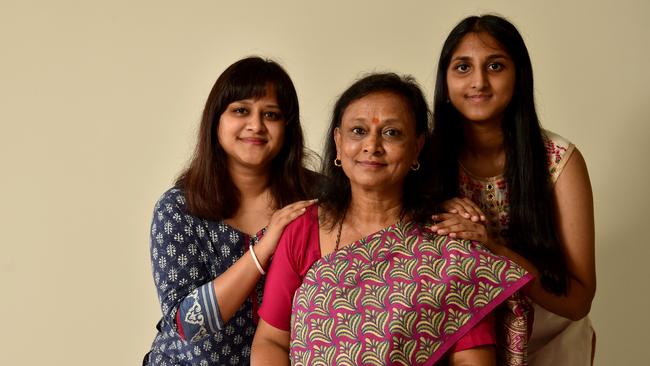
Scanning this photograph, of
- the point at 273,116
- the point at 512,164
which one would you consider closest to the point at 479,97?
the point at 512,164

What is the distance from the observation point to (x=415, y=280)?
2.04m

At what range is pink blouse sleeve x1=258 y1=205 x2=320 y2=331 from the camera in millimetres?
2186

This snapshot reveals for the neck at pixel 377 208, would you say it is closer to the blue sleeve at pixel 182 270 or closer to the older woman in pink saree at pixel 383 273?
the older woman in pink saree at pixel 383 273

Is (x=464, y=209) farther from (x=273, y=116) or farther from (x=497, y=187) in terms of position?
(x=273, y=116)

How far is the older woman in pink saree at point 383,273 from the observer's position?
2025 millimetres

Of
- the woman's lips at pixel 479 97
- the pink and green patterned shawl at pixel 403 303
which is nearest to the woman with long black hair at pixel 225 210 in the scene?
the pink and green patterned shawl at pixel 403 303

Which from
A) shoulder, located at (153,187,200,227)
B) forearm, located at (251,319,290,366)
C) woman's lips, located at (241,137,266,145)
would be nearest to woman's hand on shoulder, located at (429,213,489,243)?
forearm, located at (251,319,290,366)

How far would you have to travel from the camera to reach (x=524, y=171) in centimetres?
240

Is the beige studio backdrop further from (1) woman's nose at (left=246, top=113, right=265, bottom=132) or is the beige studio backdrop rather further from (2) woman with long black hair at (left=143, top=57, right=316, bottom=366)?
(1) woman's nose at (left=246, top=113, right=265, bottom=132)

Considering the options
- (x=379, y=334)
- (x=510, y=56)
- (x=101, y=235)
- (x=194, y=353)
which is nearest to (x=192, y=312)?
(x=194, y=353)

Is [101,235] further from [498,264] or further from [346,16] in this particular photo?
[498,264]

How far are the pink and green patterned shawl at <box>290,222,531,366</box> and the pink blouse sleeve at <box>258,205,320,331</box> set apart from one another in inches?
3.1

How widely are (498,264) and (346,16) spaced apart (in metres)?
1.90

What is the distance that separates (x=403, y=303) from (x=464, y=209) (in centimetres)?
35
